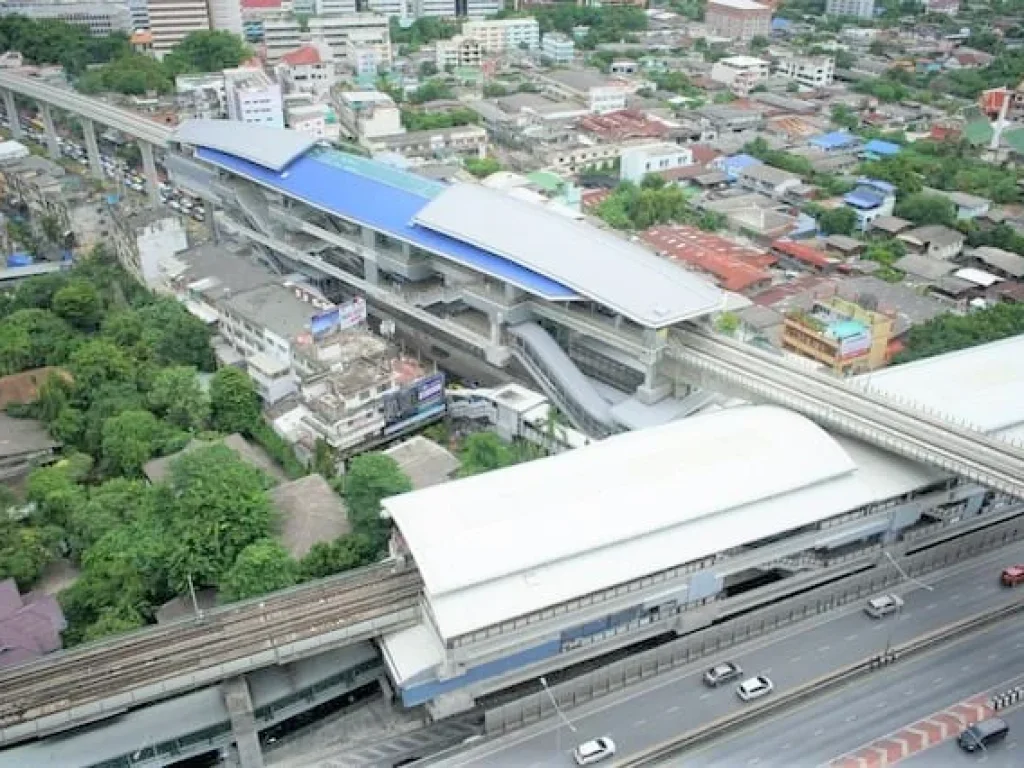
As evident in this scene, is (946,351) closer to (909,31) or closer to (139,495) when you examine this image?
(139,495)

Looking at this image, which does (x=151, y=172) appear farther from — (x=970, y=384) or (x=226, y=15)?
(x=970, y=384)

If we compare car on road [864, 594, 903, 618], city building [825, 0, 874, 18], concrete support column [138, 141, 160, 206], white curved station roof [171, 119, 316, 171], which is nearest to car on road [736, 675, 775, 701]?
car on road [864, 594, 903, 618]

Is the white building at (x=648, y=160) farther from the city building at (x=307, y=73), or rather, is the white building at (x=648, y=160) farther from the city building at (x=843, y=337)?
the city building at (x=307, y=73)

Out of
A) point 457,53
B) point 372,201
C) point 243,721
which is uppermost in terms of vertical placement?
point 372,201

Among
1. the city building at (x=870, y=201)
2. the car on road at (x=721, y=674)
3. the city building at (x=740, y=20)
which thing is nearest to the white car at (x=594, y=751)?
the car on road at (x=721, y=674)

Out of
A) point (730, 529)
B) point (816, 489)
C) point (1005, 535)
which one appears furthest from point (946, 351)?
point (730, 529)

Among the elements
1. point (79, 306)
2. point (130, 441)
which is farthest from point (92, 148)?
point (130, 441)

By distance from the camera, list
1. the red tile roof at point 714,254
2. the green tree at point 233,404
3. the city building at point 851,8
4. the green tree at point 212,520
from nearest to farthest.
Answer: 1. the green tree at point 212,520
2. the green tree at point 233,404
3. the red tile roof at point 714,254
4. the city building at point 851,8
